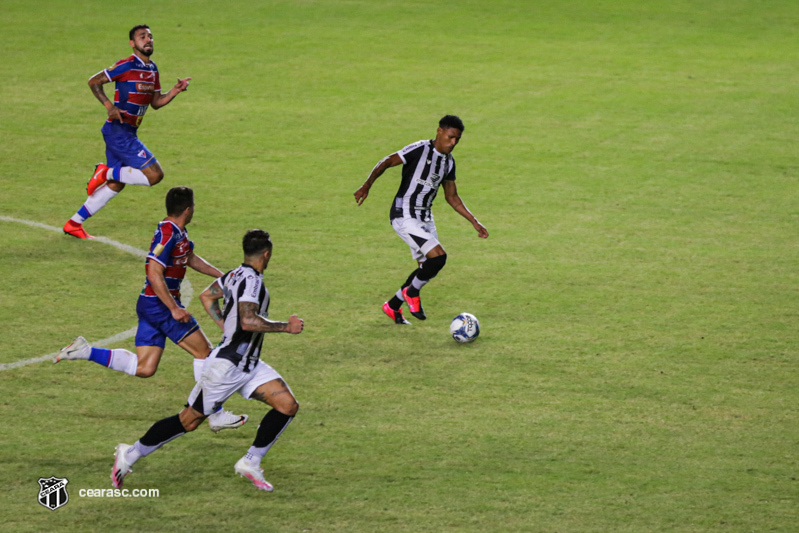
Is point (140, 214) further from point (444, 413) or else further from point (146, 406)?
point (444, 413)

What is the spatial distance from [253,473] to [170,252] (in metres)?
1.98

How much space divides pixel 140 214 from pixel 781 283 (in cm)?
834

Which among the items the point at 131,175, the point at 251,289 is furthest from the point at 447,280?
the point at 251,289

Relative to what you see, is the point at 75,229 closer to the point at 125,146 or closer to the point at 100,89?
the point at 125,146

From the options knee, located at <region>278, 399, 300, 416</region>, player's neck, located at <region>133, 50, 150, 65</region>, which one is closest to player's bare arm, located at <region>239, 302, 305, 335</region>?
knee, located at <region>278, 399, 300, 416</region>

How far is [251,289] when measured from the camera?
22.4 ft

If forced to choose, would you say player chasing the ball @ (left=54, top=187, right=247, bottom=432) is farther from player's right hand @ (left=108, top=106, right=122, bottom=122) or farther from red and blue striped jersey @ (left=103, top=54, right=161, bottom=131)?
red and blue striped jersey @ (left=103, top=54, right=161, bottom=131)

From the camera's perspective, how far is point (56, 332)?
9.55 m

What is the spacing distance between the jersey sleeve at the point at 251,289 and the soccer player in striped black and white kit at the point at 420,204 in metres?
3.28

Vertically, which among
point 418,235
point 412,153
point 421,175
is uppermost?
point 412,153

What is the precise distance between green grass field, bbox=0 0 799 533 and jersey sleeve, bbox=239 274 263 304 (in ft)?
4.44

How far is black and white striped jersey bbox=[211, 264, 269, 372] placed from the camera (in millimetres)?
6809

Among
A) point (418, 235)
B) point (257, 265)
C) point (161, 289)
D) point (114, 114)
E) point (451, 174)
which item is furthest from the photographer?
point (114, 114)

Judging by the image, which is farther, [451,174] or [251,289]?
[451,174]
